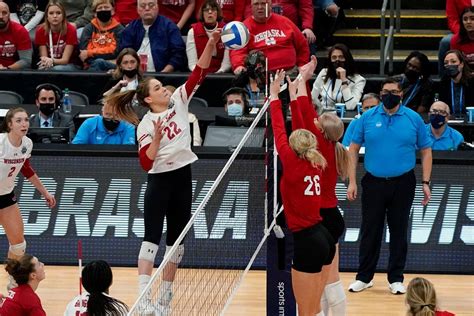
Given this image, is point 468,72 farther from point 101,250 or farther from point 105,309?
point 105,309

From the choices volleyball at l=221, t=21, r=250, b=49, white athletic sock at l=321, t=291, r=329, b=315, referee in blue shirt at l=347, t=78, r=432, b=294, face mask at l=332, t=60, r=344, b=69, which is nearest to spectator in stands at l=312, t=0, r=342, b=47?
face mask at l=332, t=60, r=344, b=69

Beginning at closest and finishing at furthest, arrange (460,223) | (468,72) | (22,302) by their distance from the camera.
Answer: (22,302), (460,223), (468,72)

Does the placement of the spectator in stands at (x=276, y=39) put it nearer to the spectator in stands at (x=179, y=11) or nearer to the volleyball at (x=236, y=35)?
the spectator in stands at (x=179, y=11)

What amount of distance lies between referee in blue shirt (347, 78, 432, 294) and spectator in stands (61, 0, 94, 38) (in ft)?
22.1


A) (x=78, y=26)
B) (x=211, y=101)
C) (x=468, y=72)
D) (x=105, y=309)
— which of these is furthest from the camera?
(x=78, y=26)

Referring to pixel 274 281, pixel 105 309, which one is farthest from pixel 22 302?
pixel 274 281

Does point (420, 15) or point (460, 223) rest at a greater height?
point (420, 15)

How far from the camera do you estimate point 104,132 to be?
1478cm

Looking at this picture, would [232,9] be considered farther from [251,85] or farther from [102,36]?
[251,85]

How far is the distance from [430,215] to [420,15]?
5.93 metres

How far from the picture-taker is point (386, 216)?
44.2 ft

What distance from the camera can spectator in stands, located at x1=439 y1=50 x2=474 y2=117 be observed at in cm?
1555

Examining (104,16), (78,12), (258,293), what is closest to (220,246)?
(258,293)

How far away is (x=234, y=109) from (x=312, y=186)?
5016 mm
